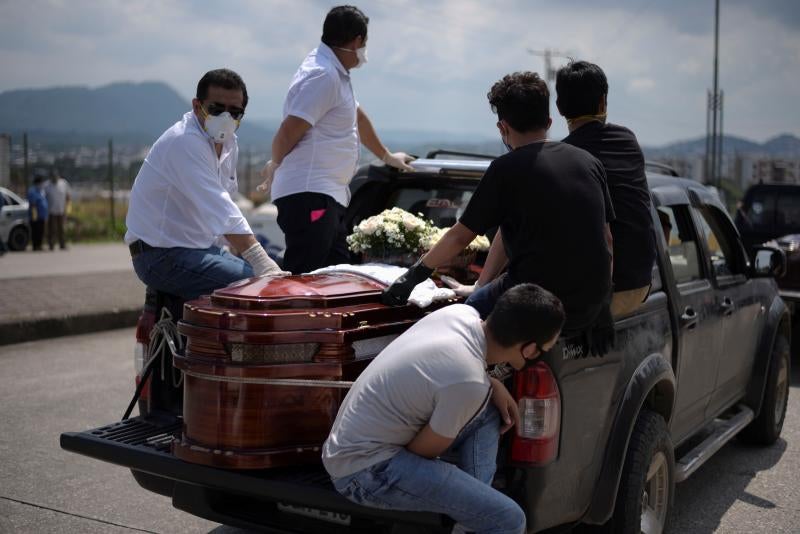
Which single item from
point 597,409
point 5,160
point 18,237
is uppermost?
point 5,160

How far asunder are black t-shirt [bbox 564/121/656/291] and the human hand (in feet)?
3.23

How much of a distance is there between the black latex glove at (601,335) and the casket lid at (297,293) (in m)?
0.89

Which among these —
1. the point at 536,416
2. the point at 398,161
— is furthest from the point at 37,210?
the point at 536,416

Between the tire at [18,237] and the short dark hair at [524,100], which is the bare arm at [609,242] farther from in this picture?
the tire at [18,237]

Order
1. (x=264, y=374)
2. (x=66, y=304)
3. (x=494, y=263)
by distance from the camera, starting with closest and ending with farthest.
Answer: (x=264, y=374) < (x=494, y=263) < (x=66, y=304)

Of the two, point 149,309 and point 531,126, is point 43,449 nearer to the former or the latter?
point 149,309

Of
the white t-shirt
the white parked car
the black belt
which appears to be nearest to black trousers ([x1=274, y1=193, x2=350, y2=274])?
the black belt

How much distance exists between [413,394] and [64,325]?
8.21 metres

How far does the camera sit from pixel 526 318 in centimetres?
310

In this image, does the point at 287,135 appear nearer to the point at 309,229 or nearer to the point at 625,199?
the point at 309,229

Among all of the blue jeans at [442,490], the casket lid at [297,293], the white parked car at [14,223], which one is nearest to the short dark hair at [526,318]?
the blue jeans at [442,490]

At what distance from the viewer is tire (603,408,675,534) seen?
3902mm

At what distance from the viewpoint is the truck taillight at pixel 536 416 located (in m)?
3.35

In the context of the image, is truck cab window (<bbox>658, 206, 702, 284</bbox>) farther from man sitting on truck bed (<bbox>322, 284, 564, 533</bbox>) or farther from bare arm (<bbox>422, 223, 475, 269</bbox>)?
man sitting on truck bed (<bbox>322, 284, 564, 533</bbox>)
